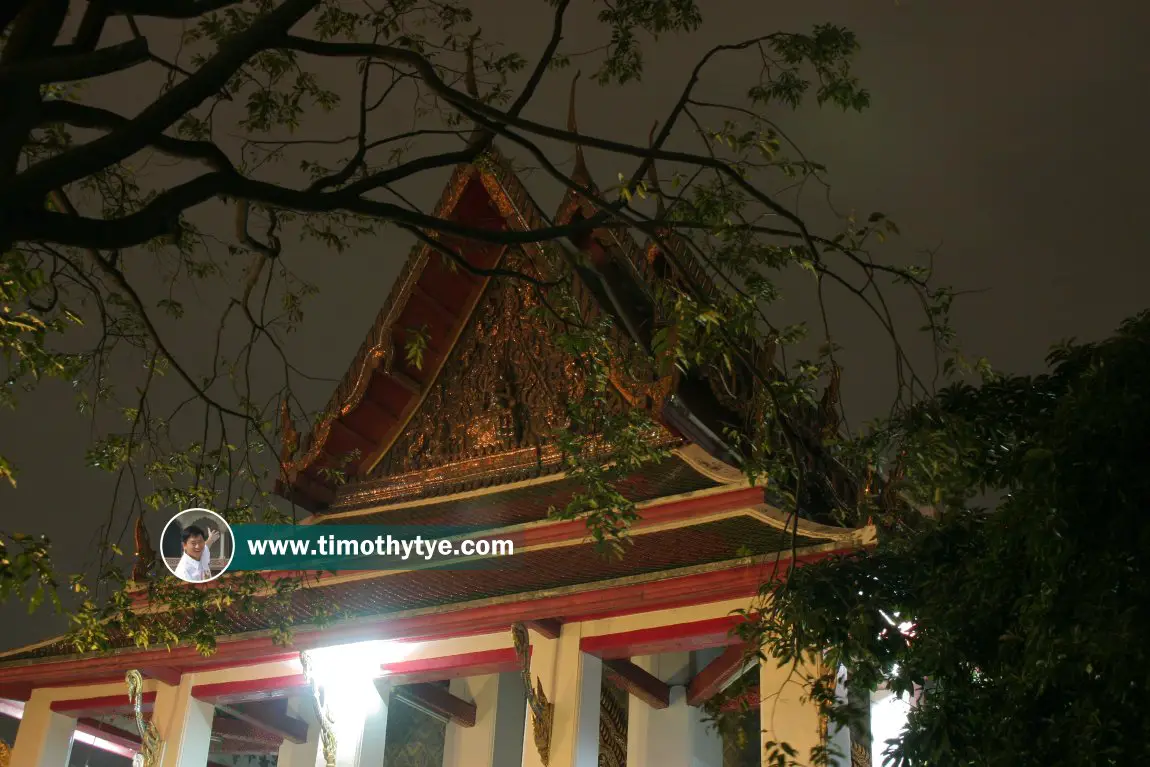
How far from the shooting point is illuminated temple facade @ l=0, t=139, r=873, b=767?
8.07m

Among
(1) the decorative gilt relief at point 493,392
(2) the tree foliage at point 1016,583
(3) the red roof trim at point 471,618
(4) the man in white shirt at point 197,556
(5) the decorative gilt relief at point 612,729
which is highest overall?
(1) the decorative gilt relief at point 493,392

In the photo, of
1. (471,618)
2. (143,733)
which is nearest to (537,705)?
(471,618)

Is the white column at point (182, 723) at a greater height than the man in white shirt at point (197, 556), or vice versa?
the man in white shirt at point (197, 556)

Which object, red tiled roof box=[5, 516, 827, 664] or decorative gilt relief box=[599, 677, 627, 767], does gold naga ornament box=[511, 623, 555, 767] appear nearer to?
red tiled roof box=[5, 516, 827, 664]

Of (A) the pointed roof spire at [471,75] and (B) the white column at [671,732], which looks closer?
(A) the pointed roof spire at [471,75]

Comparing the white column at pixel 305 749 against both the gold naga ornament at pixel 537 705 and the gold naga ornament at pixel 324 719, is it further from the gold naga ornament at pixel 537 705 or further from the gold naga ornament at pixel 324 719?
the gold naga ornament at pixel 537 705

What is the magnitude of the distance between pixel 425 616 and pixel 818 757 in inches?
179

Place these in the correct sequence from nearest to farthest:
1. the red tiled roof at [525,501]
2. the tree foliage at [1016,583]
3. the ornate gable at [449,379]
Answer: the tree foliage at [1016,583] → the red tiled roof at [525,501] → the ornate gable at [449,379]

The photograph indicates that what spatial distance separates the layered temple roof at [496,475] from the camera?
8.06 meters

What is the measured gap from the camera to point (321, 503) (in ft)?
35.8

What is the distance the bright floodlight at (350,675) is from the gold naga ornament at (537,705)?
1340mm

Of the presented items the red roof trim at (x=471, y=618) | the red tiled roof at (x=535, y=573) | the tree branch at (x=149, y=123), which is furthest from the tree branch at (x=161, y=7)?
the red roof trim at (x=471, y=618)

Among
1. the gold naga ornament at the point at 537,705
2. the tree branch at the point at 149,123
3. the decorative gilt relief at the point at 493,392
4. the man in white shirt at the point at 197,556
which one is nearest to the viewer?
the tree branch at the point at 149,123

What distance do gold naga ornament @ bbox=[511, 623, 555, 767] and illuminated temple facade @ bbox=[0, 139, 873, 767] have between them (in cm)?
1
